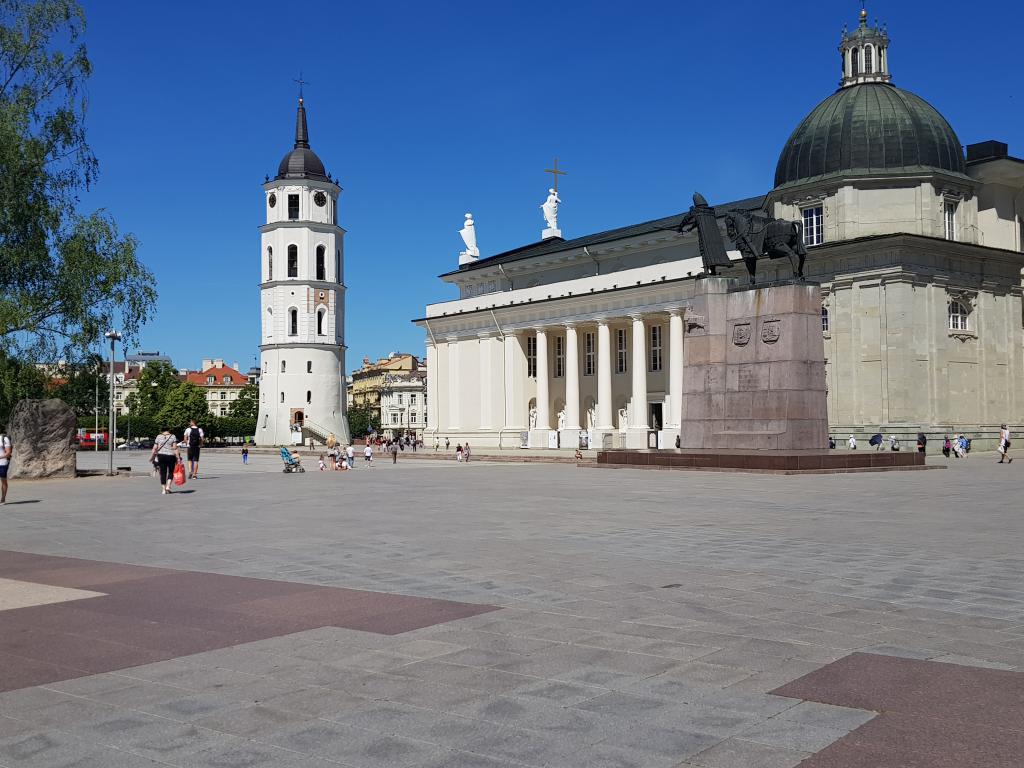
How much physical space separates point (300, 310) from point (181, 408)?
2665cm

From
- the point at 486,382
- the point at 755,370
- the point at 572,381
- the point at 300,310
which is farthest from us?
the point at 300,310

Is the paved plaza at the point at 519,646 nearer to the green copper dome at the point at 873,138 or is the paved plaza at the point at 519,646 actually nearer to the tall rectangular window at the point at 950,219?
the green copper dome at the point at 873,138

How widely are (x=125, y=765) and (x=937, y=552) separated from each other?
32.8ft

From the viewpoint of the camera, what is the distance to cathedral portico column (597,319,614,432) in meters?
72.4

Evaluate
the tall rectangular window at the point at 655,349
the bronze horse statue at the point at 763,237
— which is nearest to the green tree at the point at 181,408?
the tall rectangular window at the point at 655,349

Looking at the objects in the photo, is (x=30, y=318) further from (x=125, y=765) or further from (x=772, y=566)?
(x=125, y=765)

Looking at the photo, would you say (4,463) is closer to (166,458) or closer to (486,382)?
(166,458)

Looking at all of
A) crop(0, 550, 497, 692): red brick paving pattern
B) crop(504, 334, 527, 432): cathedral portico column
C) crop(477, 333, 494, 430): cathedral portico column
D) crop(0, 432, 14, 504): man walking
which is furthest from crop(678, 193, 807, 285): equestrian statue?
crop(477, 333, 494, 430): cathedral portico column

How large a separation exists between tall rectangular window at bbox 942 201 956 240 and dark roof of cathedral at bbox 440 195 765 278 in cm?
1250

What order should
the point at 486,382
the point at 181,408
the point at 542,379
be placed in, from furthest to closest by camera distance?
the point at 181,408 → the point at 486,382 → the point at 542,379

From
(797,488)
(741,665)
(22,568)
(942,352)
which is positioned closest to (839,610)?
(741,665)

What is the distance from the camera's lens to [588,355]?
7938cm

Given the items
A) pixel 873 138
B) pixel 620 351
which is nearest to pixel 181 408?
pixel 620 351

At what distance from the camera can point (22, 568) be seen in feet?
38.1
